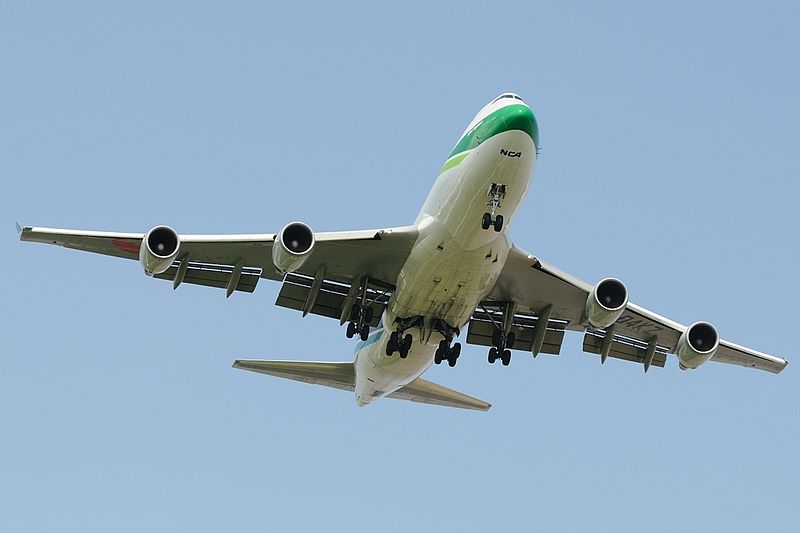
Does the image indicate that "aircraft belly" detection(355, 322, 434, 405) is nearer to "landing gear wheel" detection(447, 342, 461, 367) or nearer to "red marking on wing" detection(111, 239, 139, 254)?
"landing gear wheel" detection(447, 342, 461, 367)

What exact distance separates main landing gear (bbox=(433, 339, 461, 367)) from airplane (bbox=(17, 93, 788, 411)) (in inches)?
1.4

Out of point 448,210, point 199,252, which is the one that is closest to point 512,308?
point 448,210

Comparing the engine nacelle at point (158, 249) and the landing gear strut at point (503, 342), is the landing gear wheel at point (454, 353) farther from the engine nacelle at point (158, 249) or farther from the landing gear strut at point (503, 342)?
the engine nacelle at point (158, 249)

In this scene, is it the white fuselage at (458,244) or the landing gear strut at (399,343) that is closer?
the white fuselage at (458,244)

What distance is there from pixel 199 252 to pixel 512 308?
739 centimetres

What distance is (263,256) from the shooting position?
2723 centimetres

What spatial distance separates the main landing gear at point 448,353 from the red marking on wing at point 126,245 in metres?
6.96

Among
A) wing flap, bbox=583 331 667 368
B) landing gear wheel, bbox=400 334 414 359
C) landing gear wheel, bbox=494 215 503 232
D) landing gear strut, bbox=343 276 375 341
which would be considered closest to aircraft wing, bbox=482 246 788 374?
wing flap, bbox=583 331 667 368

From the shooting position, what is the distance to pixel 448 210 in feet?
78.6

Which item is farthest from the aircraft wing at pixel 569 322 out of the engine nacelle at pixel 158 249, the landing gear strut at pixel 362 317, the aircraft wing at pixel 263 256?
the engine nacelle at pixel 158 249

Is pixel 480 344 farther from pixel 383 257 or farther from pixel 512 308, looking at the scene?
pixel 383 257

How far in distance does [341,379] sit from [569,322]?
6097 millimetres

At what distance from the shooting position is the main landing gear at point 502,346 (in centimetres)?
2833

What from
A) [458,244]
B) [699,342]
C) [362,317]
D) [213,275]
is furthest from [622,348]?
[213,275]
